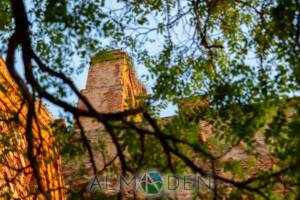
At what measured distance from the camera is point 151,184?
18.6 ft

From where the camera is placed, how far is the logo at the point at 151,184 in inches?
217

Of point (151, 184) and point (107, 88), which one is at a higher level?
point (107, 88)

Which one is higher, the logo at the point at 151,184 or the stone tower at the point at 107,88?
the stone tower at the point at 107,88

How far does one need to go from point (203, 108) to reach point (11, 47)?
190 centimetres

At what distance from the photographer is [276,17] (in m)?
3.84

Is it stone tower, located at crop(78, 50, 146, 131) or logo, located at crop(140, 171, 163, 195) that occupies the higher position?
stone tower, located at crop(78, 50, 146, 131)

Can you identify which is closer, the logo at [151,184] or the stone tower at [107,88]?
the logo at [151,184]

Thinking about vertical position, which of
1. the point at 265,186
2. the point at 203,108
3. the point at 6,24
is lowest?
the point at 265,186

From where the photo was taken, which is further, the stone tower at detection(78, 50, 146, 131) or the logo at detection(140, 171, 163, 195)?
the stone tower at detection(78, 50, 146, 131)

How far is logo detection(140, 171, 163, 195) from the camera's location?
5.51 meters

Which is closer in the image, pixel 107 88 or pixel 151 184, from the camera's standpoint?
pixel 151 184

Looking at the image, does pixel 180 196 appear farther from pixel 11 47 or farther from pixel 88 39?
pixel 11 47

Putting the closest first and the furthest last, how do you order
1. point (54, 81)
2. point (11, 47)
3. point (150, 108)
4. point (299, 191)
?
point (299, 191), point (11, 47), point (54, 81), point (150, 108)

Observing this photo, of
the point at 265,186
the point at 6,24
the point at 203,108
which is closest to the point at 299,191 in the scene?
the point at 265,186
